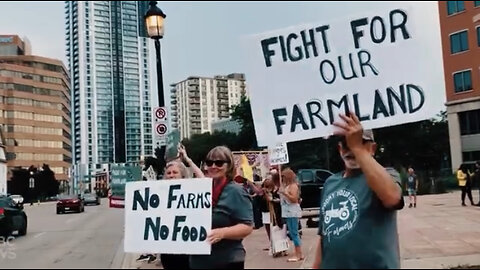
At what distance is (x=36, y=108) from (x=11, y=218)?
3.96 m

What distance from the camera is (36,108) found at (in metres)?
8.33

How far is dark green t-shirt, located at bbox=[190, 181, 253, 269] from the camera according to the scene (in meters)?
4.09

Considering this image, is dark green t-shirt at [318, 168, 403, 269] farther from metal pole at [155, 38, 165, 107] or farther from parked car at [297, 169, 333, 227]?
parked car at [297, 169, 333, 227]

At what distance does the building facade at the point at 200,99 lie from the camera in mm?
11352

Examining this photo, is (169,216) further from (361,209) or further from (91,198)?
(91,198)

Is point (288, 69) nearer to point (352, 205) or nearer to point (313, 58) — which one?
point (313, 58)

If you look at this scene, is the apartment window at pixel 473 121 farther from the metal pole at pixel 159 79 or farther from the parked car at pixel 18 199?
the parked car at pixel 18 199

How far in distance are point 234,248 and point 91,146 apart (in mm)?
5075

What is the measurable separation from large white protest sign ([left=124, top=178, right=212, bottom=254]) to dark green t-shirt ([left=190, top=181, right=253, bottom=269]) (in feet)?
0.20

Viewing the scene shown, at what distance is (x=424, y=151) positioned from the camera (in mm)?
59344

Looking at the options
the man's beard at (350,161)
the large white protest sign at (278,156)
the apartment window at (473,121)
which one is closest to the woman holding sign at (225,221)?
the man's beard at (350,161)

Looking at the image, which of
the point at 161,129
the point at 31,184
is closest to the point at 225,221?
the point at 161,129

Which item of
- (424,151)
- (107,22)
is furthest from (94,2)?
(424,151)

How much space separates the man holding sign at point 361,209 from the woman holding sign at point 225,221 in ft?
3.16
